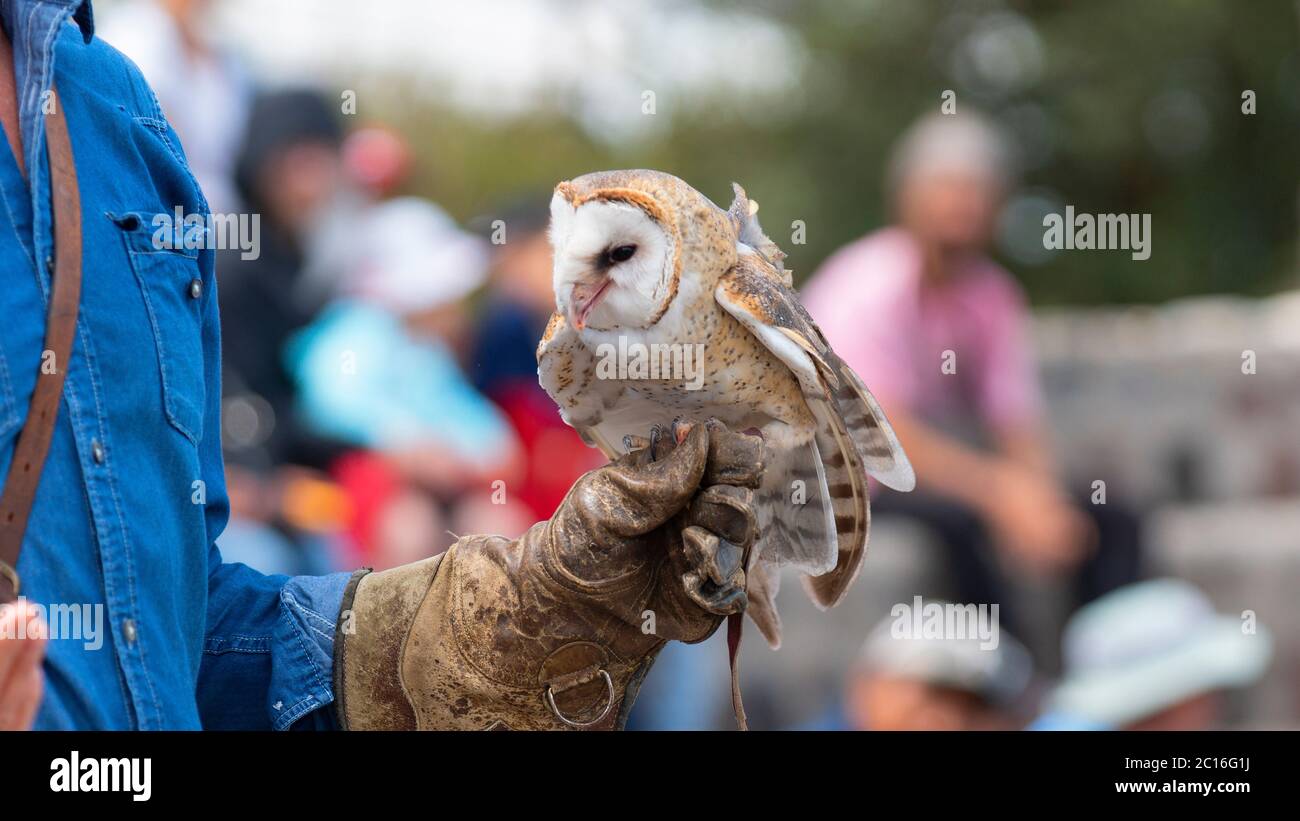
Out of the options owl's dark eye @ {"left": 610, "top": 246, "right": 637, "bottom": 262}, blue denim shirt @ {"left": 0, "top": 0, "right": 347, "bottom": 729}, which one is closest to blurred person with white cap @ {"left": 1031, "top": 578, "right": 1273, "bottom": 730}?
owl's dark eye @ {"left": 610, "top": 246, "right": 637, "bottom": 262}

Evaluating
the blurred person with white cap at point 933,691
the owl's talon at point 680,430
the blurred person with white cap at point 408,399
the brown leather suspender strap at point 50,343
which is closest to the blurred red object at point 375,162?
the blurred person with white cap at point 408,399

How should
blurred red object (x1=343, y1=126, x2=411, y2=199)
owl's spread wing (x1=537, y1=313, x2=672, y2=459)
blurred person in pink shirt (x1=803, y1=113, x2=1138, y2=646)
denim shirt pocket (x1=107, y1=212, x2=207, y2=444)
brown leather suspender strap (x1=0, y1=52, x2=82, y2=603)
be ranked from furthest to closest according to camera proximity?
blurred red object (x1=343, y1=126, x2=411, y2=199), blurred person in pink shirt (x1=803, y1=113, x2=1138, y2=646), owl's spread wing (x1=537, y1=313, x2=672, y2=459), denim shirt pocket (x1=107, y1=212, x2=207, y2=444), brown leather suspender strap (x1=0, y1=52, x2=82, y2=603)

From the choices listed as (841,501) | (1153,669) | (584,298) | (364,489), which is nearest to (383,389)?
(364,489)

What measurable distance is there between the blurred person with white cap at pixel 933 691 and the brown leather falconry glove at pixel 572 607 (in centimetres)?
238

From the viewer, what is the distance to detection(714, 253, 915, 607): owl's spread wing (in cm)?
272

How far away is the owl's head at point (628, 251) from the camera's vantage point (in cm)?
277

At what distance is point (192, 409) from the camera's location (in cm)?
205

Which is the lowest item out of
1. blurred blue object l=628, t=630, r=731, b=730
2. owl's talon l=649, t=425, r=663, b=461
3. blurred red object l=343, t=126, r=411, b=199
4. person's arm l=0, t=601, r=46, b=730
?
blurred blue object l=628, t=630, r=731, b=730

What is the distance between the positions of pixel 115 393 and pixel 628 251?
114cm

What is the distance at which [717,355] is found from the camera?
281 centimetres

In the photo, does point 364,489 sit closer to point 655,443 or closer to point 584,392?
point 584,392

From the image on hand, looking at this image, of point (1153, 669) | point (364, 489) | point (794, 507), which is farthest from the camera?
point (364, 489)

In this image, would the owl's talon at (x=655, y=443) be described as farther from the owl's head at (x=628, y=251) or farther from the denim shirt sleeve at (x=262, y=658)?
the denim shirt sleeve at (x=262, y=658)

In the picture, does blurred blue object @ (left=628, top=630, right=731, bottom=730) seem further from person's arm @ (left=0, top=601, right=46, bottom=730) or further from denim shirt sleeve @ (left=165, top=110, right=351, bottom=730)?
person's arm @ (left=0, top=601, right=46, bottom=730)
